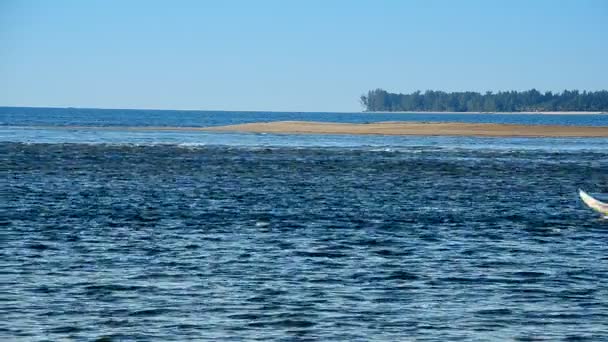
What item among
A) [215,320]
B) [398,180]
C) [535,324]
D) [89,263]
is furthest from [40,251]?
[398,180]

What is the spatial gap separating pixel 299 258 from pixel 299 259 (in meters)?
0.16

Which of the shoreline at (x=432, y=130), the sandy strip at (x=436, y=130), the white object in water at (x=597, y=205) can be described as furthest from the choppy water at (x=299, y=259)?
the sandy strip at (x=436, y=130)

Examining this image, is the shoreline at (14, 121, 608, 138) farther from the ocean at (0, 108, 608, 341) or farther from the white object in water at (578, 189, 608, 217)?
the white object in water at (578, 189, 608, 217)

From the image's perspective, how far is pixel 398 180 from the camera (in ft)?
159

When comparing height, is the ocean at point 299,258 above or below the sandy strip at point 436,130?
above

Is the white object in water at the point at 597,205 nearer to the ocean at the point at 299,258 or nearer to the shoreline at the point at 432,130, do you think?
the ocean at the point at 299,258

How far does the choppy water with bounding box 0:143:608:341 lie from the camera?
688 inches

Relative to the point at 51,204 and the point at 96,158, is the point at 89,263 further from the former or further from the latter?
the point at 96,158

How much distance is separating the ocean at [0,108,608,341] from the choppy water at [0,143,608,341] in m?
0.05

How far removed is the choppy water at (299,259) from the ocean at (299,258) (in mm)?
55

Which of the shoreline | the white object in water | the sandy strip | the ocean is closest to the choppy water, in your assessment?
the ocean

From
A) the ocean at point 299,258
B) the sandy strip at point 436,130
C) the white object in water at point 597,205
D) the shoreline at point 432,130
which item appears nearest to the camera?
the ocean at point 299,258

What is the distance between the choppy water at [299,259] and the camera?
57.4ft

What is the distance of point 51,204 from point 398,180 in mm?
17411
